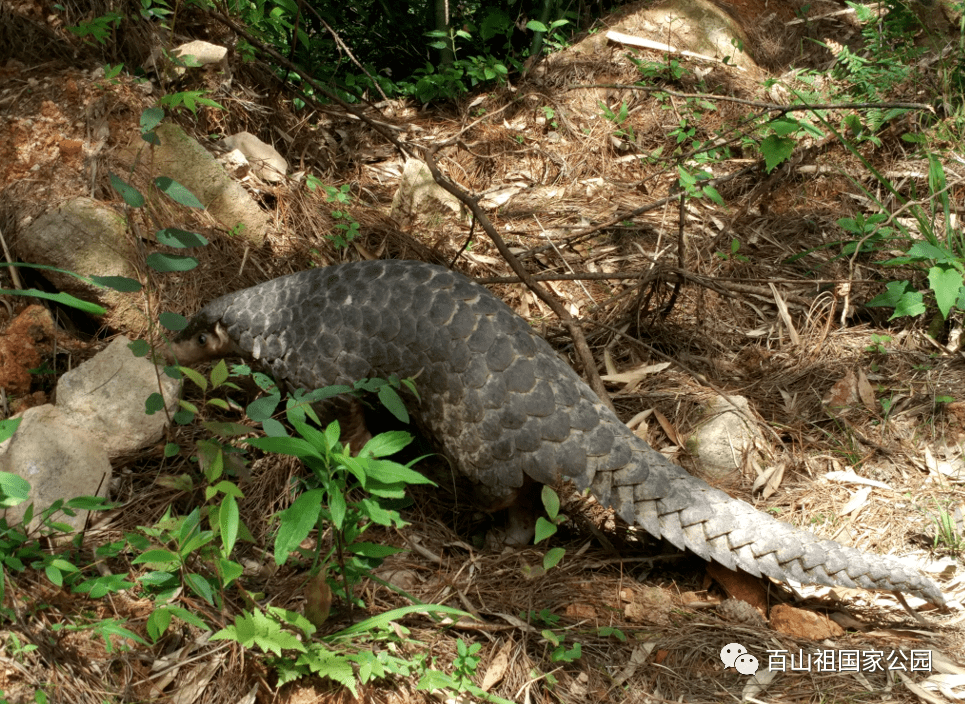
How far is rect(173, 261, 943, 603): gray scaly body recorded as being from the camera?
2.41 metres

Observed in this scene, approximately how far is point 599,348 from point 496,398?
1.21 m

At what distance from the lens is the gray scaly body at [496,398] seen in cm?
241

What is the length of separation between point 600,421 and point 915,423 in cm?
153

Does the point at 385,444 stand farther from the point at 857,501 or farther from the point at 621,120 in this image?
the point at 621,120

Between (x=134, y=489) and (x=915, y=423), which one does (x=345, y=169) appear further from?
(x=915, y=423)

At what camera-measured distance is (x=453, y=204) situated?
4.52 meters

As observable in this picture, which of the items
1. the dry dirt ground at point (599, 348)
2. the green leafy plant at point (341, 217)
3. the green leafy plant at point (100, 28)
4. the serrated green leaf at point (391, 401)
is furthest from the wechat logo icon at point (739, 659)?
the green leafy plant at point (100, 28)

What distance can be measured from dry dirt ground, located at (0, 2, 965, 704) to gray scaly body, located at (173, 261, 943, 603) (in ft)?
Answer: 0.79

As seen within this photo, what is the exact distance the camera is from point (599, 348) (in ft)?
12.3

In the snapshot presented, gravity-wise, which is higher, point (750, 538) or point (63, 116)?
point (63, 116)

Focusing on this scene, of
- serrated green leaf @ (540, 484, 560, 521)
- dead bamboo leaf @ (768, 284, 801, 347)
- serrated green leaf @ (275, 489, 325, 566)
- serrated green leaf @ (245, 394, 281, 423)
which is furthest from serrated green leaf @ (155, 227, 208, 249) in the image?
dead bamboo leaf @ (768, 284, 801, 347)

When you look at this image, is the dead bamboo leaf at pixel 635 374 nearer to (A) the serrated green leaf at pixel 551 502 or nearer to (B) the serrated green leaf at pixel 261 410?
(A) the serrated green leaf at pixel 551 502

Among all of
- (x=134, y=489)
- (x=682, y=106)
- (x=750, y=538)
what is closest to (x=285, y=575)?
(x=134, y=489)

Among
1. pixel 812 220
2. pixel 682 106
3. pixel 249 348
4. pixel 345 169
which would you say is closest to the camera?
pixel 249 348
